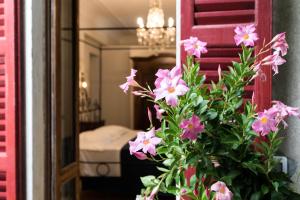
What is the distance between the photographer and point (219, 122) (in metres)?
0.86

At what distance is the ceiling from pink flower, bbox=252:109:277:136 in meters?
4.11

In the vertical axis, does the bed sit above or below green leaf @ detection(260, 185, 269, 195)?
below

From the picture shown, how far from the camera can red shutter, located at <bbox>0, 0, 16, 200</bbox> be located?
142 centimetres

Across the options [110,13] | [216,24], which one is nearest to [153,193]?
[216,24]

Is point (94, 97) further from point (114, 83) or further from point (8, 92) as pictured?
point (8, 92)

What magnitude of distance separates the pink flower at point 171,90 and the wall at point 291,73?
601mm

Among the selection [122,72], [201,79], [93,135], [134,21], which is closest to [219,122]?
[201,79]

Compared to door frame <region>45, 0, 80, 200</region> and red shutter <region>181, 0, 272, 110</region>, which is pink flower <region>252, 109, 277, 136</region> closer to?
red shutter <region>181, 0, 272, 110</region>

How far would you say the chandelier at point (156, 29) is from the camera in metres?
4.09

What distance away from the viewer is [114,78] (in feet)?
21.2

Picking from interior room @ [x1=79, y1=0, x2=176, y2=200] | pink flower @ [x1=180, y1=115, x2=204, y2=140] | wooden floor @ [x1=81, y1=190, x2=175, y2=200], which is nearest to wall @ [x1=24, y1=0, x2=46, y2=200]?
pink flower @ [x1=180, y1=115, x2=204, y2=140]

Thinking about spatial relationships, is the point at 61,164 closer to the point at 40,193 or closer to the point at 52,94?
the point at 40,193

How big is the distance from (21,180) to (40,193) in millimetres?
112

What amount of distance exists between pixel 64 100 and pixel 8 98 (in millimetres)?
474
